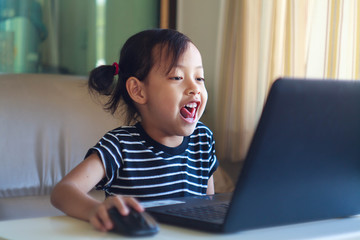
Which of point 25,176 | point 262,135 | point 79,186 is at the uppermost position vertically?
point 262,135

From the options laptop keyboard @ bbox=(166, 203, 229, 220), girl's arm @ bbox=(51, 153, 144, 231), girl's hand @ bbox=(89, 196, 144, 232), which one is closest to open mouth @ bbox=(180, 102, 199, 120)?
girl's arm @ bbox=(51, 153, 144, 231)

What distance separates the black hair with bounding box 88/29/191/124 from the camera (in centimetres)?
118

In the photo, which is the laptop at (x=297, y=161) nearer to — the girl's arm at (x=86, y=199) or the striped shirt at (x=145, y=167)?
the girl's arm at (x=86, y=199)

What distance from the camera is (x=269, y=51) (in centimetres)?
224

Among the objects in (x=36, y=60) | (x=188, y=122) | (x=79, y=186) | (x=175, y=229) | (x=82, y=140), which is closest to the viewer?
(x=175, y=229)

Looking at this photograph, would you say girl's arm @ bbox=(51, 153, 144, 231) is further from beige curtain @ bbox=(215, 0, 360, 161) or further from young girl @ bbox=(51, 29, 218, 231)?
beige curtain @ bbox=(215, 0, 360, 161)

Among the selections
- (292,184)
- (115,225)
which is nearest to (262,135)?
(292,184)

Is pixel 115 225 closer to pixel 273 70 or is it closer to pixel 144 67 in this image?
pixel 144 67

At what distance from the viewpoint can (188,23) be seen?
294cm

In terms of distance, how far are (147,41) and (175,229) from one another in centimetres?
62

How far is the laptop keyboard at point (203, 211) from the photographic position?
0.73m

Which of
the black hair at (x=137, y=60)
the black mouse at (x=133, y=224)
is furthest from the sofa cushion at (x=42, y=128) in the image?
the black mouse at (x=133, y=224)

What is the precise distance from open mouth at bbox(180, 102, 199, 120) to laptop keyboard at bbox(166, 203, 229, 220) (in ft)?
1.18

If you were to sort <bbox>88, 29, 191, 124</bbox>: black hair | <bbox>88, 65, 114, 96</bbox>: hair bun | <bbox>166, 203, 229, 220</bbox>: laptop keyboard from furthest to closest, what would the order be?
<bbox>88, 65, 114, 96</bbox>: hair bun < <bbox>88, 29, 191, 124</bbox>: black hair < <bbox>166, 203, 229, 220</bbox>: laptop keyboard
